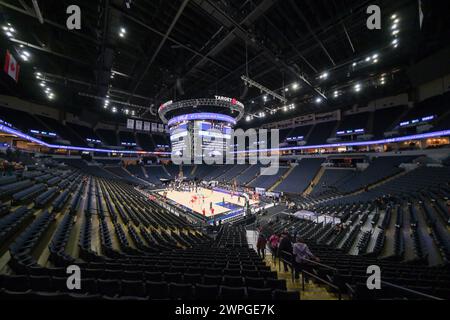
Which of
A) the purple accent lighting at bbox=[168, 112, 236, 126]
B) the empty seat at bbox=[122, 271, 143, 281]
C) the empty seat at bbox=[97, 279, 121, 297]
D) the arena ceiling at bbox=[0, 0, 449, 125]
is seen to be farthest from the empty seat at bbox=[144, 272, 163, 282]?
the purple accent lighting at bbox=[168, 112, 236, 126]

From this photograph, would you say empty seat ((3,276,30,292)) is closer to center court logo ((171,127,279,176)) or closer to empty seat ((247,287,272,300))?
empty seat ((247,287,272,300))

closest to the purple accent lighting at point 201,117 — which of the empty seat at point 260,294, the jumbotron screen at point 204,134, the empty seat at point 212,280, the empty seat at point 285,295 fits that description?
the jumbotron screen at point 204,134

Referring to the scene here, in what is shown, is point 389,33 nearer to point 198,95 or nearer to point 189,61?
point 189,61

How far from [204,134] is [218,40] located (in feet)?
63.2

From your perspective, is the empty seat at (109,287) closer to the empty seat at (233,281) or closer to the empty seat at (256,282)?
the empty seat at (233,281)

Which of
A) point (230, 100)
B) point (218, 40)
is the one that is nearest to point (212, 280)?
point (218, 40)

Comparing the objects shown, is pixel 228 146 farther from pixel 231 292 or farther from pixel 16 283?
pixel 16 283

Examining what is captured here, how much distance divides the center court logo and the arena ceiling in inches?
441

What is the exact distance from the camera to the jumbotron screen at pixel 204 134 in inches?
1243

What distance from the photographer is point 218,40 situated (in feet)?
44.2

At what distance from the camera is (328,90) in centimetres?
2294
